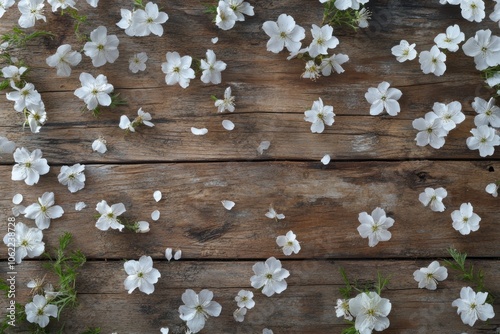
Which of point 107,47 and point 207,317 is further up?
point 107,47

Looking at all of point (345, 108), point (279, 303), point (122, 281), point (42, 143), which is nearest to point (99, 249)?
point (122, 281)

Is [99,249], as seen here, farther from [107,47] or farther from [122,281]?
[107,47]

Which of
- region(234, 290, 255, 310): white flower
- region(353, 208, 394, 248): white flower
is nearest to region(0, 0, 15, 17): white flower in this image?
region(234, 290, 255, 310): white flower

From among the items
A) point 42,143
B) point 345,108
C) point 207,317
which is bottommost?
point 207,317

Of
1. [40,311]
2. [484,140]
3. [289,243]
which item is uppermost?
[484,140]

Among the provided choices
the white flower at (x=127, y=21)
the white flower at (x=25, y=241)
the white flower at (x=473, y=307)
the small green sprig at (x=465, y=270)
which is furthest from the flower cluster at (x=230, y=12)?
the white flower at (x=473, y=307)

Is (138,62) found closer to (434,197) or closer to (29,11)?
(29,11)

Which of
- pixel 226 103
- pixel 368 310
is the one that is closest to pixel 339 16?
pixel 226 103

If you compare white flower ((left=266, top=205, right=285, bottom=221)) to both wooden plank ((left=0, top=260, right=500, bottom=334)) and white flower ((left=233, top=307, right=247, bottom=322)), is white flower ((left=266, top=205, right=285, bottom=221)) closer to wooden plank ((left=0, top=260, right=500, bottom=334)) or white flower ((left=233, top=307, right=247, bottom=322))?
wooden plank ((left=0, top=260, right=500, bottom=334))
